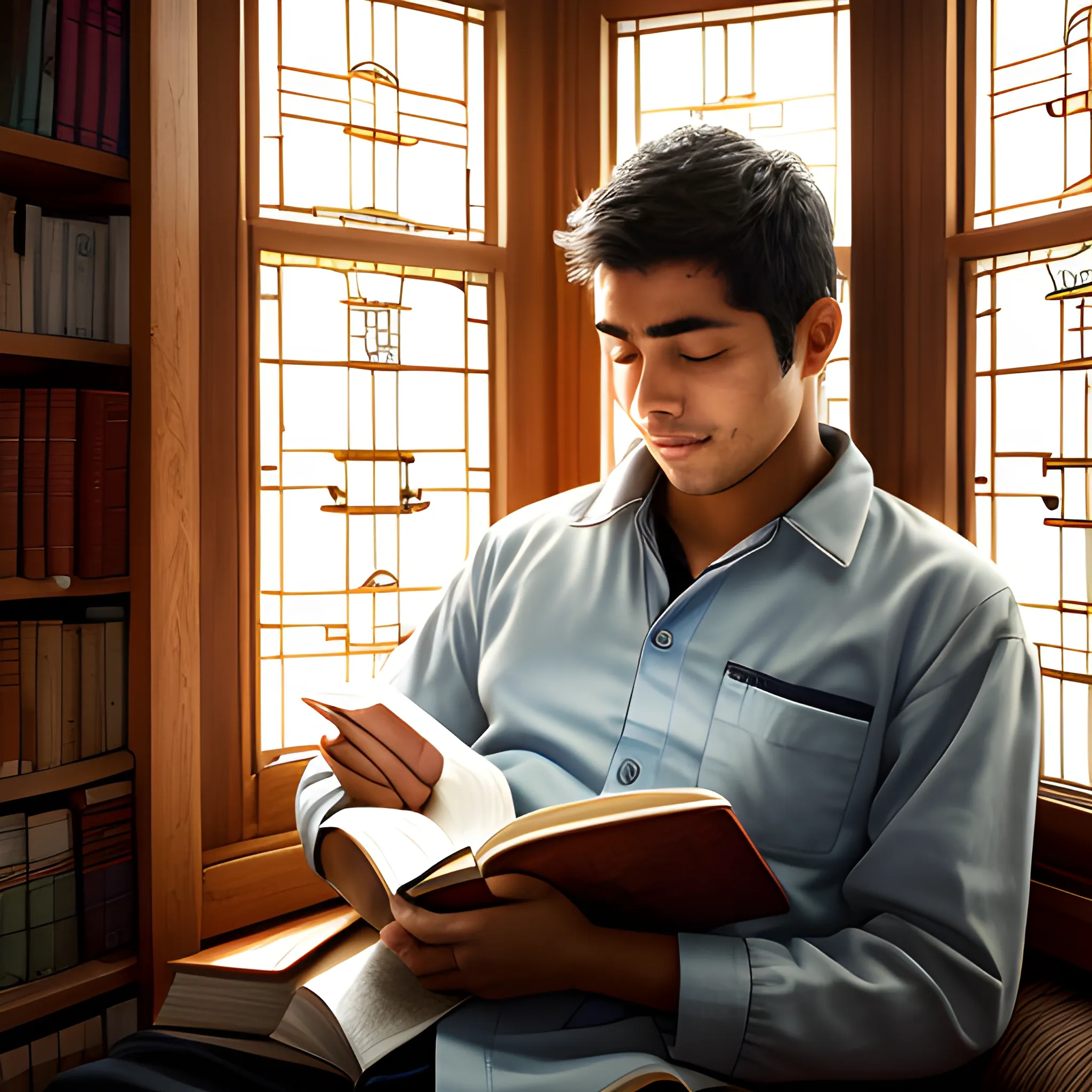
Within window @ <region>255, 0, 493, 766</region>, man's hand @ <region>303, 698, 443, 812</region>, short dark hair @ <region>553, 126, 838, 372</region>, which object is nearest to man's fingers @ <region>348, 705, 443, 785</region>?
man's hand @ <region>303, 698, 443, 812</region>

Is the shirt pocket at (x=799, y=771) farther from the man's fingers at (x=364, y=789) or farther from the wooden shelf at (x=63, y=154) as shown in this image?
the wooden shelf at (x=63, y=154)

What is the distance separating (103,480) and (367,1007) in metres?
0.95

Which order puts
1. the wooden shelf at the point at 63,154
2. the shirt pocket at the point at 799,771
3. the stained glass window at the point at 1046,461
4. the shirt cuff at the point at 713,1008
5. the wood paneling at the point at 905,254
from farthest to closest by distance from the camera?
the wood paneling at the point at 905,254 < the stained glass window at the point at 1046,461 < the wooden shelf at the point at 63,154 < the shirt pocket at the point at 799,771 < the shirt cuff at the point at 713,1008

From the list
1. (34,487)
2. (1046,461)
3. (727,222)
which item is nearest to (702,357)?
(727,222)

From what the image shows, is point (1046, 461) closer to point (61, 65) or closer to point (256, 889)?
point (256, 889)

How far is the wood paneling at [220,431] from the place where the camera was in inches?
61.5

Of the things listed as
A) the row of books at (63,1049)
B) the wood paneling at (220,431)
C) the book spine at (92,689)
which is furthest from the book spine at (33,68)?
the row of books at (63,1049)

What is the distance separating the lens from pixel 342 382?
67.1 inches

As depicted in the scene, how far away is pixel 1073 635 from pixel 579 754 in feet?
2.96

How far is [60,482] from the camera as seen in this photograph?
1.38 m

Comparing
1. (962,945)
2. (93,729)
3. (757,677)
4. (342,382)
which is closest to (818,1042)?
(962,945)

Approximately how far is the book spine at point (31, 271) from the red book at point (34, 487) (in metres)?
0.11

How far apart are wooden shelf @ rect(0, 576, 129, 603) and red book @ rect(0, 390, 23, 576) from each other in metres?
0.02

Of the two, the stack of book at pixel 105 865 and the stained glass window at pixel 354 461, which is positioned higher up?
the stained glass window at pixel 354 461
